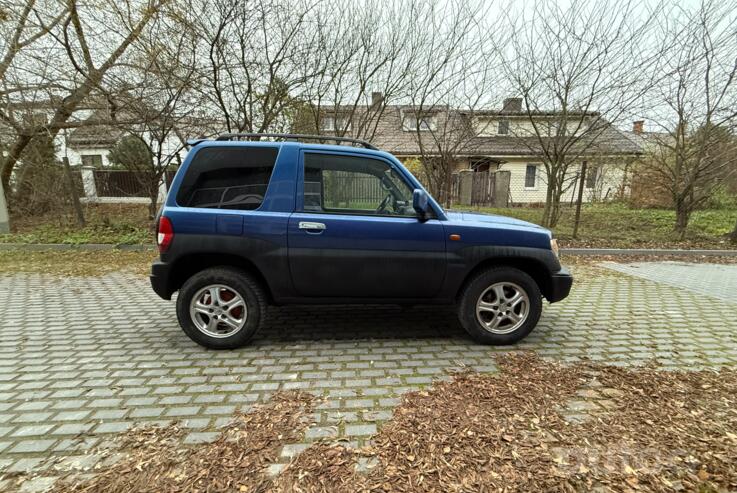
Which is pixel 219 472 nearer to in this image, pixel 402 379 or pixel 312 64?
pixel 402 379

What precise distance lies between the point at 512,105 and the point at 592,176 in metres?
6.43

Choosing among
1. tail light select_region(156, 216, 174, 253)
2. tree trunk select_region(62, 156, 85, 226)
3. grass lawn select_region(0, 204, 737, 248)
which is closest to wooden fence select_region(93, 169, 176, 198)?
grass lawn select_region(0, 204, 737, 248)

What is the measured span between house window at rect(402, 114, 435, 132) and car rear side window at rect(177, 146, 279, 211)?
7.61 m

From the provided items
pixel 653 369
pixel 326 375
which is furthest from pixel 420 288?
pixel 653 369

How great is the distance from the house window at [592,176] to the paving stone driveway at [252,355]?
9139 millimetres

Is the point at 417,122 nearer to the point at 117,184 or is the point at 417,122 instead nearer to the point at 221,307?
the point at 221,307

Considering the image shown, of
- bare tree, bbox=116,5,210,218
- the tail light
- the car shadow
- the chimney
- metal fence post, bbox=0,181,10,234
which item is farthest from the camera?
the chimney

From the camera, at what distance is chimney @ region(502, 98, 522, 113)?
9.73 meters

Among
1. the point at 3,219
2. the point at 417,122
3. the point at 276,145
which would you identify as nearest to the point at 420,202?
the point at 276,145

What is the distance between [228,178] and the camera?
3211mm

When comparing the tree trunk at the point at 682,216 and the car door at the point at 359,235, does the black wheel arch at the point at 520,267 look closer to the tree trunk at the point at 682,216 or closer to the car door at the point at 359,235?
the car door at the point at 359,235

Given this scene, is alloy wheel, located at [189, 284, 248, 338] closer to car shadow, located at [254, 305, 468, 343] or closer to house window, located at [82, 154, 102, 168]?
car shadow, located at [254, 305, 468, 343]

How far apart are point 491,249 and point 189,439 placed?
114 inches

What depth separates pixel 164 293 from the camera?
3.32m
